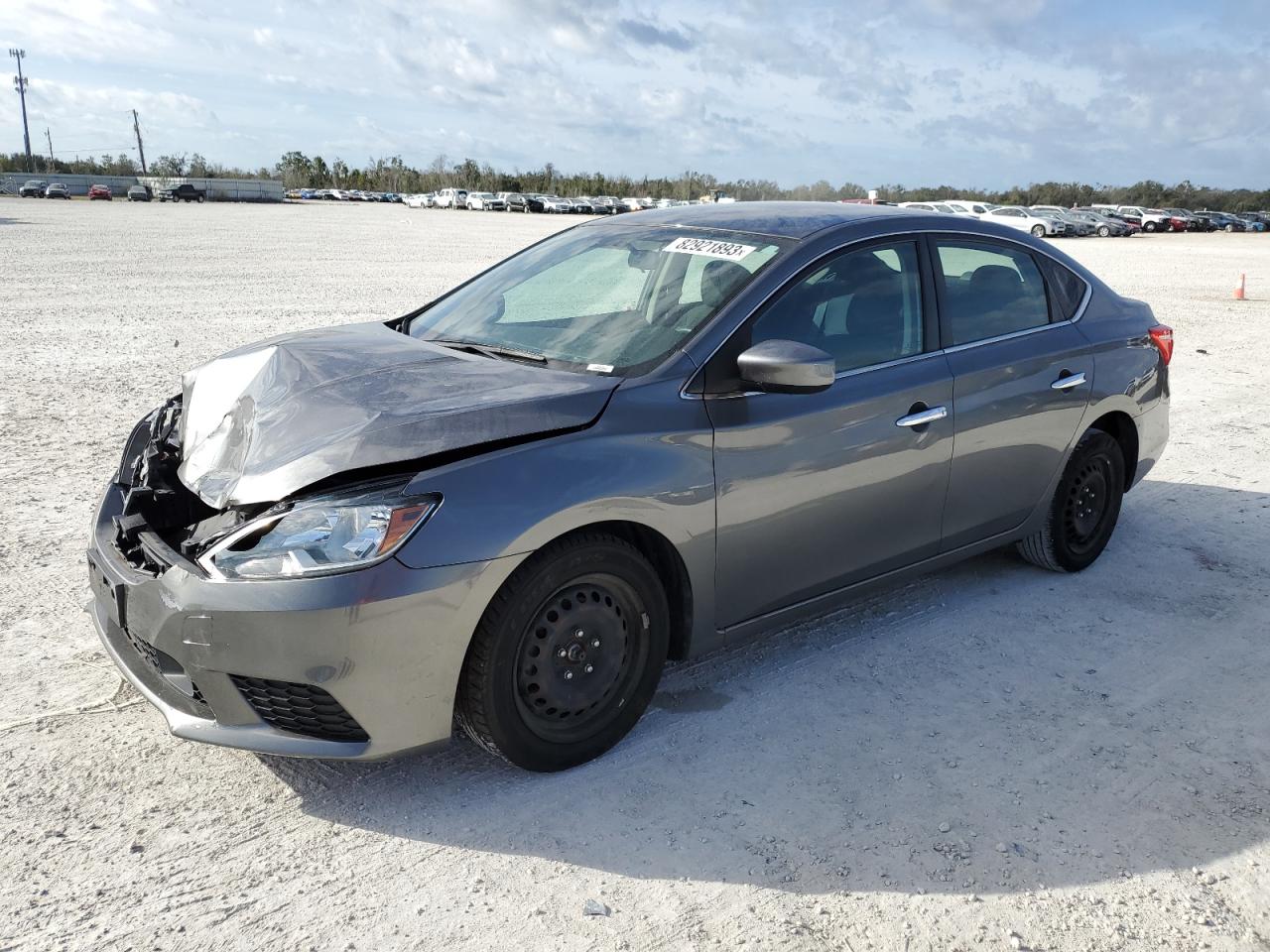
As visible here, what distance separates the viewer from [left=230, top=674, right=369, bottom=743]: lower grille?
110 inches

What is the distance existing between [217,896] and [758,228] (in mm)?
2872

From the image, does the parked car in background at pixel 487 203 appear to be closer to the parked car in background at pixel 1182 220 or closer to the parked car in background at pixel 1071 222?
the parked car in background at pixel 1071 222

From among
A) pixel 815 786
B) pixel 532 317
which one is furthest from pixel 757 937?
pixel 532 317

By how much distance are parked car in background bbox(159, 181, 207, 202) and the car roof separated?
82344mm

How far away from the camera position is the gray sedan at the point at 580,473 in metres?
2.81

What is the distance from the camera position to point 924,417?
397cm

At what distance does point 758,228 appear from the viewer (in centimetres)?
400

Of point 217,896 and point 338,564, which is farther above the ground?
point 338,564

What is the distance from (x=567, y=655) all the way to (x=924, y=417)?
1722mm

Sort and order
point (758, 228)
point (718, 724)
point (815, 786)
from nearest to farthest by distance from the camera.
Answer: point (815, 786), point (718, 724), point (758, 228)

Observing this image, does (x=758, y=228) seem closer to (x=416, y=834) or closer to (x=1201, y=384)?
(x=416, y=834)

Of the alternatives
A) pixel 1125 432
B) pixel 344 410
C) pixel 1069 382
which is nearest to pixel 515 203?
pixel 1125 432

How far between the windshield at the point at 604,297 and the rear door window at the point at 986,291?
87cm

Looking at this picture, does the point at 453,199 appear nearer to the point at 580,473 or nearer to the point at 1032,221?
the point at 1032,221
